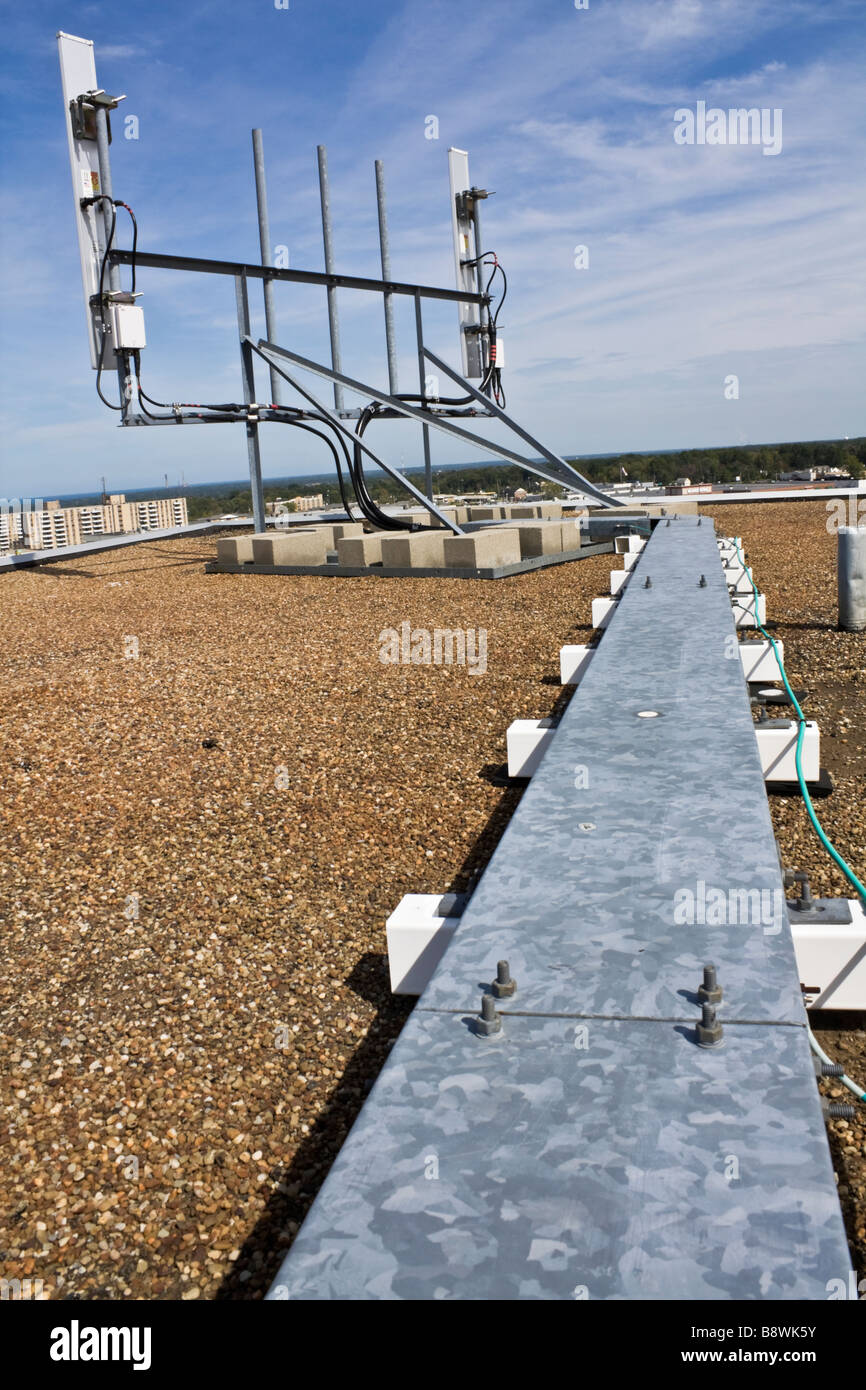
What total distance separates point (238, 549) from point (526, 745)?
10.2 m

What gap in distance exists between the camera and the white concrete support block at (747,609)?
7.78 metres

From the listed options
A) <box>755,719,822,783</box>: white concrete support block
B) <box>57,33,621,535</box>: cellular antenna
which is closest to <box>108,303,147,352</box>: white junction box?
<box>57,33,621,535</box>: cellular antenna

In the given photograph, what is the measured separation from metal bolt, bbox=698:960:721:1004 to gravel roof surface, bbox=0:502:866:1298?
0.80 meters

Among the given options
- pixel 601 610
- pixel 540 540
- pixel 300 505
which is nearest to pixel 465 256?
pixel 540 540

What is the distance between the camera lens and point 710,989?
70.9 inches

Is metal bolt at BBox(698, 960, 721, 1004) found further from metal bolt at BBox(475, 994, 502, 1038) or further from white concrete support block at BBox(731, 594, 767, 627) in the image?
white concrete support block at BBox(731, 594, 767, 627)

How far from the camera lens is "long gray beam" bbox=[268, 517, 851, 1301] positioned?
4.33 feet

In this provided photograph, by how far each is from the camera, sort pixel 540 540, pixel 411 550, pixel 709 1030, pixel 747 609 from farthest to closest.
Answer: pixel 540 540 → pixel 411 550 → pixel 747 609 → pixel 709 1030

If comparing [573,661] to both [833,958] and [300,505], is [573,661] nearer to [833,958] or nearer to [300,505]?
[833,958]

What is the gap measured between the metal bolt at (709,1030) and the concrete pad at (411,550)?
11.2 meters

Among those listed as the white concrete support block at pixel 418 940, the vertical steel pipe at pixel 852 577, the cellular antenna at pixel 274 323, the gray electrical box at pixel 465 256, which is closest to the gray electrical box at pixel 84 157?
the cellular antenna at pixel 274 323

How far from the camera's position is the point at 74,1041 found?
307 centimetres

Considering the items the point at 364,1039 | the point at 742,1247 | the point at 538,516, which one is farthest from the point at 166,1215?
the point at 538,516
